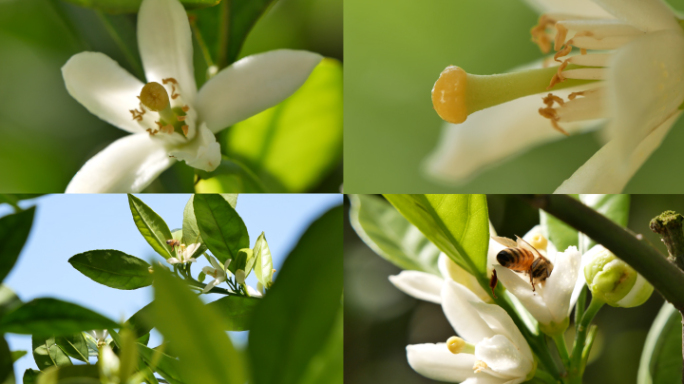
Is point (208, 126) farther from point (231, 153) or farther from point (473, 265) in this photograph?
point (473, 265)

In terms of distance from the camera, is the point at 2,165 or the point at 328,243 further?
the point at 2,165

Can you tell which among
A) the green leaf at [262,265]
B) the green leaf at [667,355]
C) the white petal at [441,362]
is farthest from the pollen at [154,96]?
the green leaf at [667,355]

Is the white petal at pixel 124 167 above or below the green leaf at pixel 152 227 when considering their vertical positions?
above

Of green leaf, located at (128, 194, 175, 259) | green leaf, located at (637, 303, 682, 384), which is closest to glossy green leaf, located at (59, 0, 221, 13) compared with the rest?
green leaf, located at (128, 194, 175, 259)

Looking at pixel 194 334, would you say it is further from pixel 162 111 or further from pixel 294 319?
pixel 162 111

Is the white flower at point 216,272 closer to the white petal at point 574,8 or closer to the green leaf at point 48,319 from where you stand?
the green leaf at point 48,319

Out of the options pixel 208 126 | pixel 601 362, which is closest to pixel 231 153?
pixel 208 126
